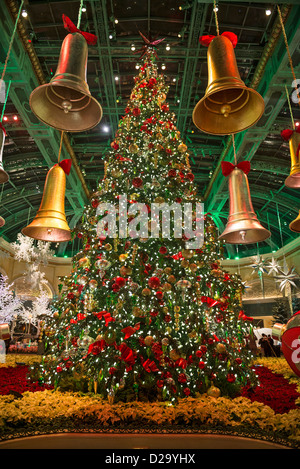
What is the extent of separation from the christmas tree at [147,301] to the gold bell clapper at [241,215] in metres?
0.73

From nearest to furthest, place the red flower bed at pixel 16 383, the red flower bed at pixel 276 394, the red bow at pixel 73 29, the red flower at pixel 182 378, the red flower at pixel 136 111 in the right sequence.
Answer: the red bow at pixel 73 29
the red flower at pixel 182 378
the red flower bed at pixel 276 394
the red flower bed at pixel 16 383
the red flower at pixel 136 111

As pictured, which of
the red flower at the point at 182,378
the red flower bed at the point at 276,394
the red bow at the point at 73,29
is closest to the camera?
the red bow at the point at 73,29

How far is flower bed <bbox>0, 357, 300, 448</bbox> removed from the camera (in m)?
2.93

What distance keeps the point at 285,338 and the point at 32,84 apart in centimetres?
823

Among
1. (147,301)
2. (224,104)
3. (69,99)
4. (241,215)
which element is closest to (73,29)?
(69,99)

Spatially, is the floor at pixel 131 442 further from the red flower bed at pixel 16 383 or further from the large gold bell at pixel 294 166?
the large gold bell at pixel 294 166

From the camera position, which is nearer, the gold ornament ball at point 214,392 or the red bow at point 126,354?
the red bow at point 126,354

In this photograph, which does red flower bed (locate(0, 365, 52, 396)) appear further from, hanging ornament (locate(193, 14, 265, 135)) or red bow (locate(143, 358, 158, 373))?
hanging ornament (locate(193, 14, 265, 135))

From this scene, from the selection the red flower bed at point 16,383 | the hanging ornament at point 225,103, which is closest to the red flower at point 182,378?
the red flower bed at point 16,383

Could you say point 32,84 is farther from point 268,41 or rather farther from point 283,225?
point 283,225

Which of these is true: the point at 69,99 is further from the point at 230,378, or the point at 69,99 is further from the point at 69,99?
the point at 230,378

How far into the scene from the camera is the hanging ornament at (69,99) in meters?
2.36

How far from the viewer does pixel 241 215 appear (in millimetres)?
3430

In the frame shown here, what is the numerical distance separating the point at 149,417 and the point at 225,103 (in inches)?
124
